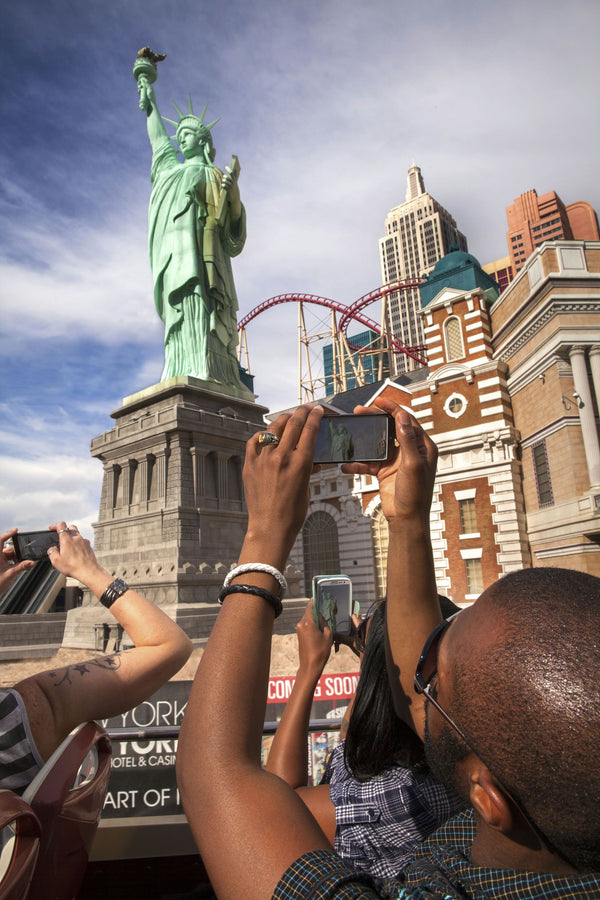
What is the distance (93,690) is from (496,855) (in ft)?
5.13

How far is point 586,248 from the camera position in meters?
17.9

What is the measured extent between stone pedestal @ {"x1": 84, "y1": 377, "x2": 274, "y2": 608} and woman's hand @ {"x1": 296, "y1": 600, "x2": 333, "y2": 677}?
43.6 ft

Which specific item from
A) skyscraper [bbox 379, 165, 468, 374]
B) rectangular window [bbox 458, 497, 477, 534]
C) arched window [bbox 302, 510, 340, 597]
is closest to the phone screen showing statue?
rectangular window [bbox 458, 497, 477, 534]

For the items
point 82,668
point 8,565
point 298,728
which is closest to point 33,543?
point 8,565

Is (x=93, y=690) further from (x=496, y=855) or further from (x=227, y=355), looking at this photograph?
(x=227, y=355)

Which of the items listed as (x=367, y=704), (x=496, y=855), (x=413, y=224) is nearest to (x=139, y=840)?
(x=367, y=704)

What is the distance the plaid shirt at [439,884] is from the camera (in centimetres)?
90

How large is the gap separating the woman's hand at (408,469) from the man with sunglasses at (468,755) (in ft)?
2.09

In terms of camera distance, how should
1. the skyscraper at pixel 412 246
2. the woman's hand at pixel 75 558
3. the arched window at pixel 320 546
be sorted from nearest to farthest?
the woman's hand at pixel 75 558, the arched window at pixel 320 546, the skyscraper at pixel 412 246

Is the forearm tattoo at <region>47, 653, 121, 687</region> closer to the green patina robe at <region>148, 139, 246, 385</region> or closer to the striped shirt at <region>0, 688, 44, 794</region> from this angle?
the striped shirt at <region>0, 688, 44, 794</region>

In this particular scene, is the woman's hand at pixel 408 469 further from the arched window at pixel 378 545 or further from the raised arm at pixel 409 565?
the arched window at pixel 378 545

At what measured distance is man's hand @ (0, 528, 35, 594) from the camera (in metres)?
2.79

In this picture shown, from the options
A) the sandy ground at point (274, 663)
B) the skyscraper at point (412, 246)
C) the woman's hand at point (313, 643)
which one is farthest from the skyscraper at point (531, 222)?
the woman's hand at point (313, 643)

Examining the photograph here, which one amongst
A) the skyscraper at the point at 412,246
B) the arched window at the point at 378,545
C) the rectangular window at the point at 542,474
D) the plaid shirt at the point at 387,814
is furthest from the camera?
the skyscraper at the point at 412,246
